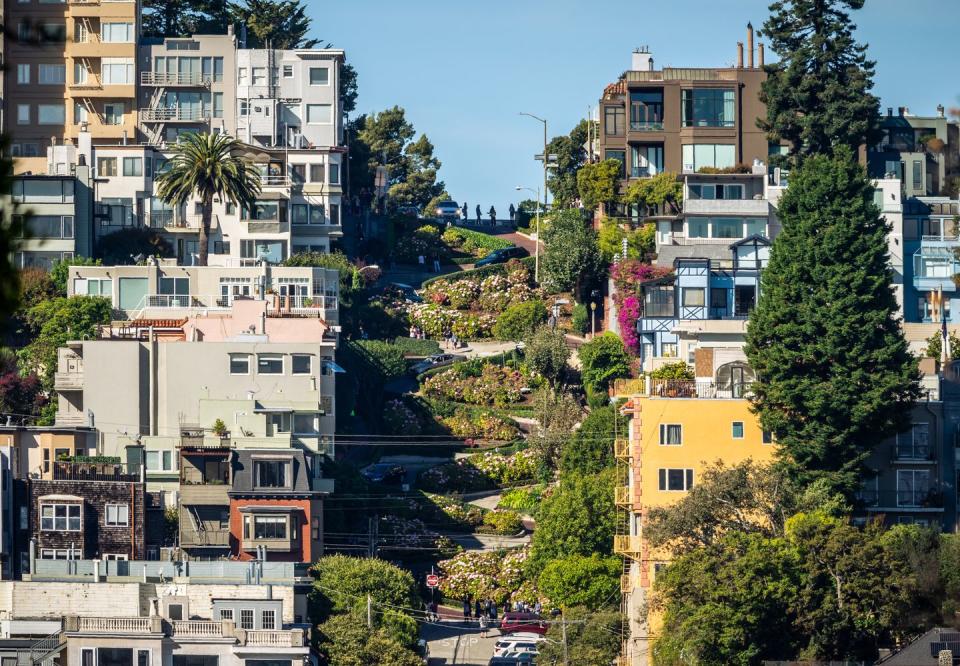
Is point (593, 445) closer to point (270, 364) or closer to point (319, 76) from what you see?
point (270, 364)

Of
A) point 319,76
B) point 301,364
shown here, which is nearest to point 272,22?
point 319,76

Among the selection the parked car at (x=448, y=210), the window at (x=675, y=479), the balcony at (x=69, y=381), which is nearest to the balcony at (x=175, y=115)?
the parked car at (x=448, y=210)

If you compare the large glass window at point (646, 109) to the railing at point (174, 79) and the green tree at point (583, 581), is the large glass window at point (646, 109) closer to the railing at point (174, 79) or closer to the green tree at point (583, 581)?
the railing at point (174, 79)

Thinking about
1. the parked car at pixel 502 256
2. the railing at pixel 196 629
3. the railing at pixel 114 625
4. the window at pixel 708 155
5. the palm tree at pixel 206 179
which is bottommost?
the railing at pixel 196 629

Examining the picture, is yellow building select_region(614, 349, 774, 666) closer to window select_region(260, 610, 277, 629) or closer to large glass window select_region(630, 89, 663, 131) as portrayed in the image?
window select_region(260, 610, 277, 629)

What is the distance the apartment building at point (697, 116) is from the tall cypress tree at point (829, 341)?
37343mm

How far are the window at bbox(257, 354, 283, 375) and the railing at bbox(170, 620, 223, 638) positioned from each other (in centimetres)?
2746

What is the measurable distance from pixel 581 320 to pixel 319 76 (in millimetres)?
28797

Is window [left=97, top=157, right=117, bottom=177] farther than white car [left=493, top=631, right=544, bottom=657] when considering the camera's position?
Yes

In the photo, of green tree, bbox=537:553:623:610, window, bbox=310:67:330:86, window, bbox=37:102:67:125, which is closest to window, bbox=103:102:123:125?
window, bbox=37:102:67:125

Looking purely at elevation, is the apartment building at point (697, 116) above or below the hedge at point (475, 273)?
above

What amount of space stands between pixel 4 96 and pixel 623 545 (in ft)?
210

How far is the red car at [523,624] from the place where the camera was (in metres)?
88.5

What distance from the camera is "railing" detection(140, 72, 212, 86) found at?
136500mm
